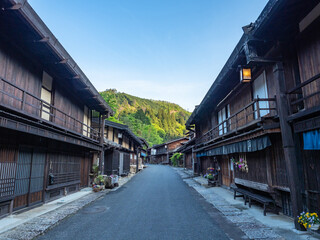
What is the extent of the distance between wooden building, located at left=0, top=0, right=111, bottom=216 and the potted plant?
29.6 ft

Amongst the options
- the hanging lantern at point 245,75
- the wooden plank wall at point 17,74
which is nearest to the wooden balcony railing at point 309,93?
the hanging lantern at point 245,75

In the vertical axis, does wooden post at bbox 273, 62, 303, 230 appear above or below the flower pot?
above

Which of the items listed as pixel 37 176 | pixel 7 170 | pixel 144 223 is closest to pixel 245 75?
pixel 144 223

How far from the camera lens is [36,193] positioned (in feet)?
30.9

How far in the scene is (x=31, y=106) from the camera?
798 centimetres

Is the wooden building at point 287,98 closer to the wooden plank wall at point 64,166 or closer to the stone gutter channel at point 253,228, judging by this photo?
the stone gutter channel at point 253,228

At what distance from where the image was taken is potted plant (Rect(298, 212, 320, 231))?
5.41m

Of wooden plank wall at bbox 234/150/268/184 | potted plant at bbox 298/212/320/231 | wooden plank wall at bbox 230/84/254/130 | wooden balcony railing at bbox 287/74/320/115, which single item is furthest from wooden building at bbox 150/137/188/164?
potted plant at bbox 298/212/320/231

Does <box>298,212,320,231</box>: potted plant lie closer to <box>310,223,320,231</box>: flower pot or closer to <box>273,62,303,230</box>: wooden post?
<box>310,223,320,231</box>: flower pot

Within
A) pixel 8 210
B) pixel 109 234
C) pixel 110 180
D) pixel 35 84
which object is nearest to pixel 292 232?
pixel 109 234

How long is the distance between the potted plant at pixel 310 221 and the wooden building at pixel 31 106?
29.6 feet

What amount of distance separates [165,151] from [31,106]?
5570 cm

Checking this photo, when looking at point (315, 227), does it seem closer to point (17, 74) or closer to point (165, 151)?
point (17, 74)

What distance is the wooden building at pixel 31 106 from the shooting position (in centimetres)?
665
